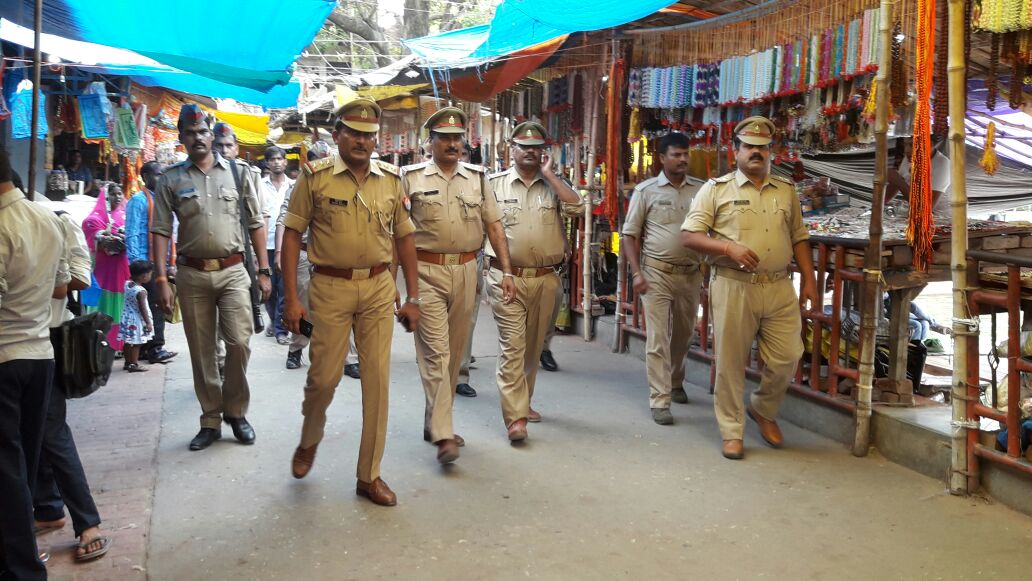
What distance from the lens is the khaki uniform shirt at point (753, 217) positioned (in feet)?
17.1

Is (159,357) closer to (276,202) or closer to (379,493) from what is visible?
(276,202)

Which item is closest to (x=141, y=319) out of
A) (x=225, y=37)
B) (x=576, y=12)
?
(x=225, y=37)

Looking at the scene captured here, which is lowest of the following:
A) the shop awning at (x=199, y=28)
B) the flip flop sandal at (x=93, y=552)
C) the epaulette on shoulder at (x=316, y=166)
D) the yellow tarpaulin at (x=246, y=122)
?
the flip flop sandal at (x=93, y=552)

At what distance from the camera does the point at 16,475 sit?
325 cm

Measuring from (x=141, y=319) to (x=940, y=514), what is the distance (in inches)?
257

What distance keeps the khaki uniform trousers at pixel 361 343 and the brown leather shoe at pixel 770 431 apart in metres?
2.44

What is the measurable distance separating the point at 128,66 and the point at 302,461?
5250 mm

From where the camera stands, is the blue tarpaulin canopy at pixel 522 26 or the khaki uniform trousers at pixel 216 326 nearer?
the khaki uniform trousers at pixel 216 326

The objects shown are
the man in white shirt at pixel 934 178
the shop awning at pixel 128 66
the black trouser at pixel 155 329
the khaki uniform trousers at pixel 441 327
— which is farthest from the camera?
the black trouser at pixel 155 329

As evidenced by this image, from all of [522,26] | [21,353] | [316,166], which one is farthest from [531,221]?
[21,353]

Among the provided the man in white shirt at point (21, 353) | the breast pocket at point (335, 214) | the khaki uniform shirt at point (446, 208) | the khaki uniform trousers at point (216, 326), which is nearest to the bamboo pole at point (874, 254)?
the khaki uniform shirt at point (446, 208)

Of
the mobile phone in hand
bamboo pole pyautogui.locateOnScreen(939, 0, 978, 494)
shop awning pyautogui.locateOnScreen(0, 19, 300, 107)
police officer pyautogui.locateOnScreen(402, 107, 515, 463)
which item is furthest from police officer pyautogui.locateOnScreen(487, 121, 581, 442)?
shop awning pyautogui.locateOnScreen(0, 19, 300, 107)

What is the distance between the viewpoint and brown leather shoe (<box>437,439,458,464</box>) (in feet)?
16.3

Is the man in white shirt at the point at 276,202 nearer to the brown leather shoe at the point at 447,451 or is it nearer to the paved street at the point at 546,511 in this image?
the paved street at the point at 546,511
